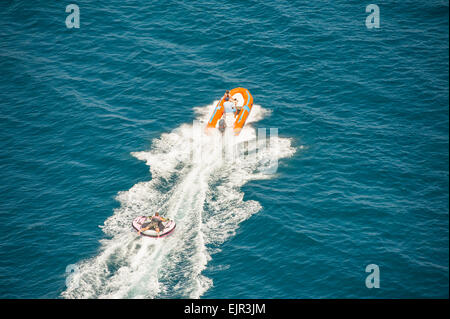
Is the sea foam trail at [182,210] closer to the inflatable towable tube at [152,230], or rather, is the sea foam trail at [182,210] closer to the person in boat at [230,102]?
the inflatable towable tube at [152,230]

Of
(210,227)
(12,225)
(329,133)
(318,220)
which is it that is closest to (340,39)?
(329,133)

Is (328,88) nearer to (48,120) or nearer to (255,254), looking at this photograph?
(255,254)

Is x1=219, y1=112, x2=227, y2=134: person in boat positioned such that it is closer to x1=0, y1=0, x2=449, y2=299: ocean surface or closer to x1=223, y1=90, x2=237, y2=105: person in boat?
x1=0, y1=0, x2=449, y2=299: ocean surface

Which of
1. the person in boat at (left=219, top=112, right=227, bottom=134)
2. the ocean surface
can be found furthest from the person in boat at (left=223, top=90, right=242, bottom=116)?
the ocean surface

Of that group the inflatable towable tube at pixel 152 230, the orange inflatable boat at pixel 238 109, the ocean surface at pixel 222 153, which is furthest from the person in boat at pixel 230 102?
the inflatable towable tube at pixel 152 230

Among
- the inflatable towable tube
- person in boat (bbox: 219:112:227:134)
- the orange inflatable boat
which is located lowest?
the inflatable towable tube

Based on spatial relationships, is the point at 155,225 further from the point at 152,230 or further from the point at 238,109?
the point at 238,109
